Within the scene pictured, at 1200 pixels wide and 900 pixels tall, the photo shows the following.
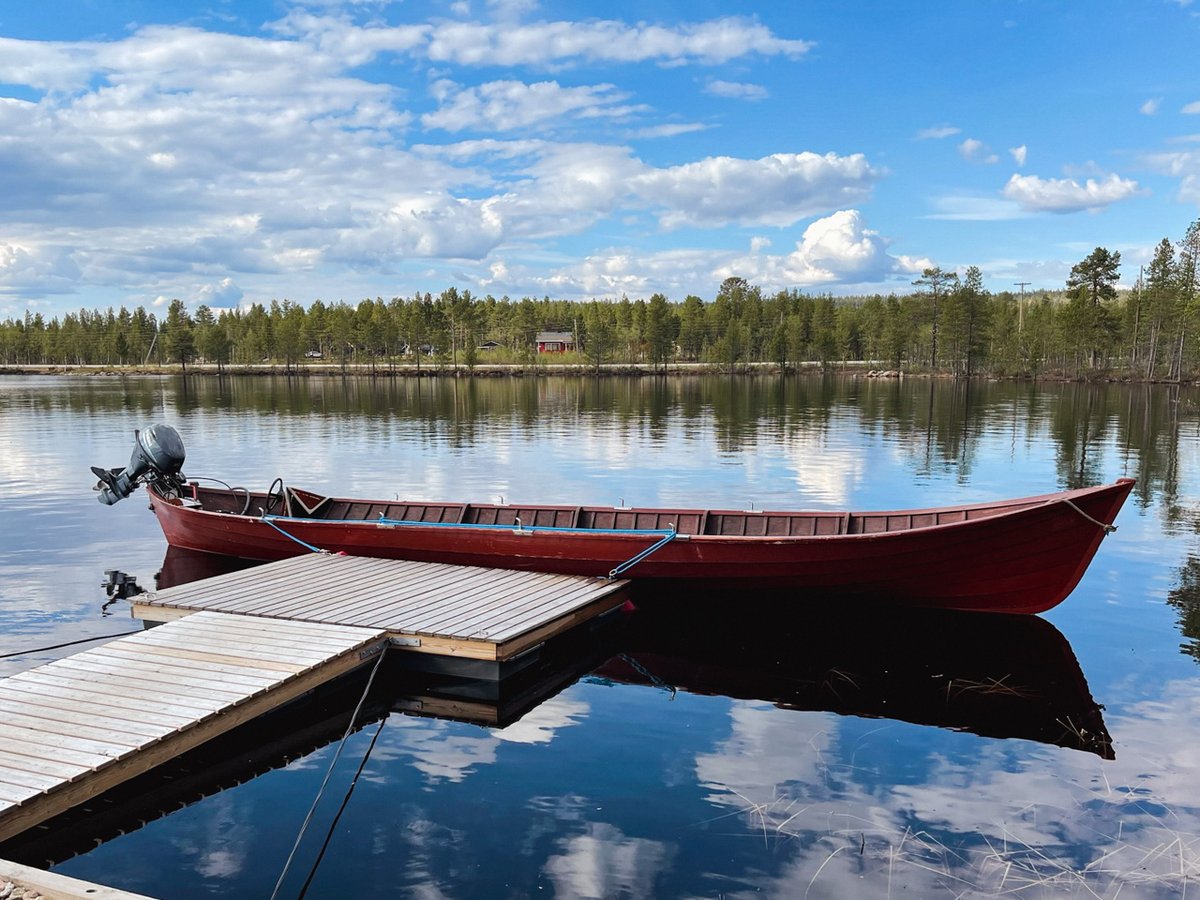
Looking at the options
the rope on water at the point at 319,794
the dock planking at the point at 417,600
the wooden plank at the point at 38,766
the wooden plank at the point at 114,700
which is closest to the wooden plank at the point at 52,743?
the wooden plank at the point at 38,766

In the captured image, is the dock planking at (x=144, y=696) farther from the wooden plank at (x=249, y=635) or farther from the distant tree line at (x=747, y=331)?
the distant tree line at (x=747, y=331)

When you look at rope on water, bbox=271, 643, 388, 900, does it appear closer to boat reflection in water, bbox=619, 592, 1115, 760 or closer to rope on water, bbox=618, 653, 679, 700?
boat reflection in water, bbox=619, 592, 1115, 760

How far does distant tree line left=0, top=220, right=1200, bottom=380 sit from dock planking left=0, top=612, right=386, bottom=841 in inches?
3727

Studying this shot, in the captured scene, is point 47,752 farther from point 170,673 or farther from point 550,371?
point 550,371

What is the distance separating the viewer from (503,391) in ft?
314

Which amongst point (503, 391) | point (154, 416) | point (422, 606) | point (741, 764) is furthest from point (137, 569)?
point (503, 391)

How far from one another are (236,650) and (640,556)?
6.86 meters

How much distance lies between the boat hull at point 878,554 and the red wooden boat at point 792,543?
0.07ft

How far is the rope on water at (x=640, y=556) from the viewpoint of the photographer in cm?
1482

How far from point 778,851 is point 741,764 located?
6.12 ft

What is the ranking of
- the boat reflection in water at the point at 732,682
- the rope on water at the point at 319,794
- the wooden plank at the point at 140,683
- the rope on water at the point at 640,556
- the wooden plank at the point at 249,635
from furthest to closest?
the rope on water at the point at 640,556
the wooden plank at the point at 249,635
the wooden plank at the point at 140,683
the boat reflection in water at the point at 732,682
the rope on water at the point at 319,794

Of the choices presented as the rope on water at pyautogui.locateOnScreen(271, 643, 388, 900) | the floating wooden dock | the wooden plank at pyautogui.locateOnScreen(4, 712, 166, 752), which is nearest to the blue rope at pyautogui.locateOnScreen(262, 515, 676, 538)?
the floating wooden dock

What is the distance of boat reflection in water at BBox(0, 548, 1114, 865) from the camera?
948 cm

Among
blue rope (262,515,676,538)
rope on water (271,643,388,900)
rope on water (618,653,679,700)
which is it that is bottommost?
rope on water (618,653,679,700)
